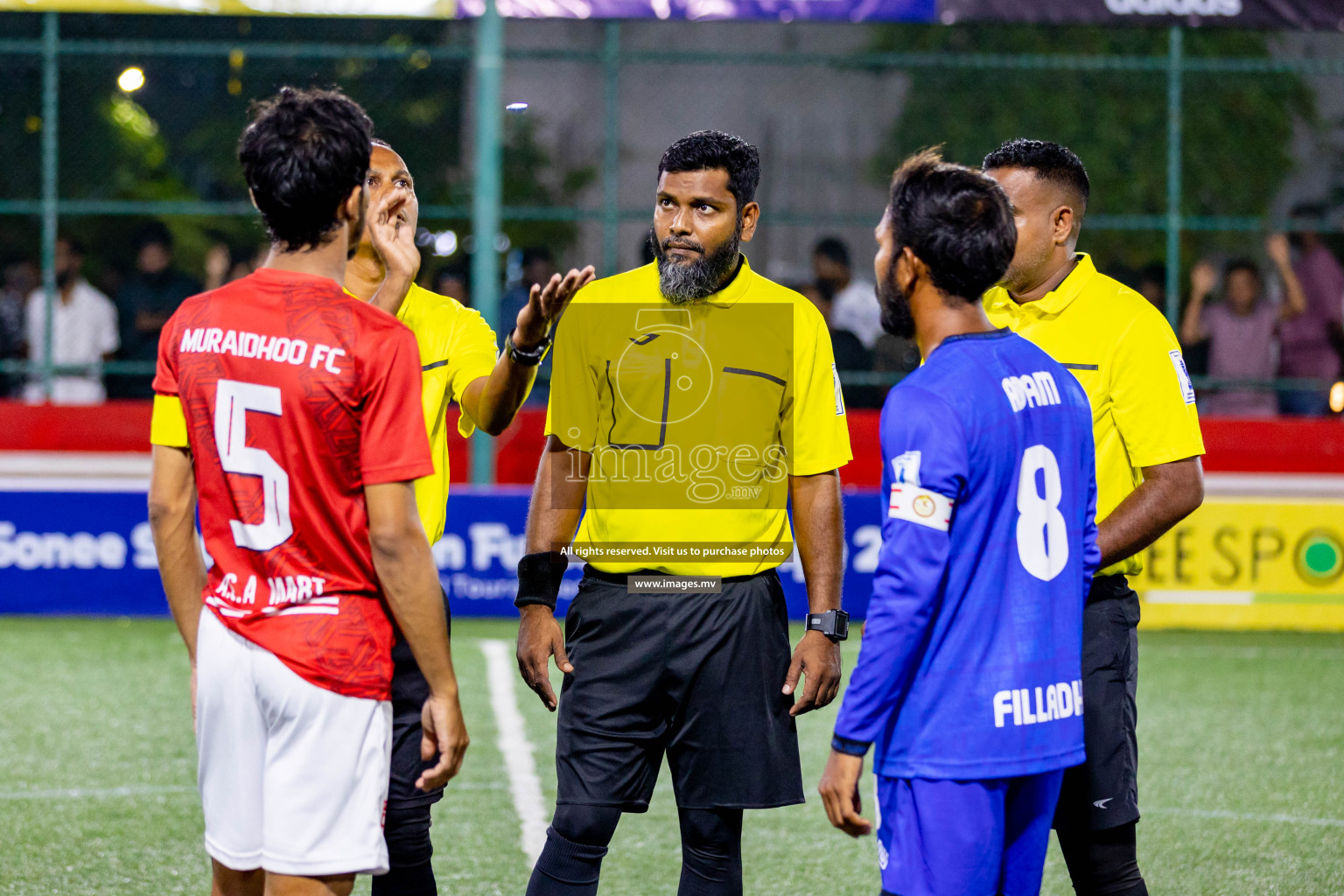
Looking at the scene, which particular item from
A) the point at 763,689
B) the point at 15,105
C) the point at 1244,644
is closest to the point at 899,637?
the point at 763,689

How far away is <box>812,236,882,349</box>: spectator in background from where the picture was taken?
12086 millimetres

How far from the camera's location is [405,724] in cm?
353

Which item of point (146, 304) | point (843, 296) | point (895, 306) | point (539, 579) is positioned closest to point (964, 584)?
point (895, 306)

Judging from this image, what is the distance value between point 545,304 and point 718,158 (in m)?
0.71

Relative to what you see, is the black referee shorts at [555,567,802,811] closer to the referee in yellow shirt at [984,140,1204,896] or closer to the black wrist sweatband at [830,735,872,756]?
the referee in yellow shirt at [984,140,1204,896]

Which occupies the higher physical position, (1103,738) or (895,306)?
(895,306)

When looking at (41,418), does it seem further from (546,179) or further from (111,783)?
(546,179)

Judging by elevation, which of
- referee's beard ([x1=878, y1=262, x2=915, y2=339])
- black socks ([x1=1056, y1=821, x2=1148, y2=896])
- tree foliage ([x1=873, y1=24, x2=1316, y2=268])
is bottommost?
black socks ([x1=1056, y1=821, x2=1148, y2=896])

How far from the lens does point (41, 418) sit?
36.3 ft

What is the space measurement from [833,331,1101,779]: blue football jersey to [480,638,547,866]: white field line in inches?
92.8

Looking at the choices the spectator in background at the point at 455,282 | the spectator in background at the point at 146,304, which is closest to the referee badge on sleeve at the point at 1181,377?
the spectator in background at the point at 455,282

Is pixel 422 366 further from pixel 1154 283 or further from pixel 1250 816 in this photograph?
pixel 1154 283

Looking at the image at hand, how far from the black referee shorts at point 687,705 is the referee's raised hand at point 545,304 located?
0.71 metres

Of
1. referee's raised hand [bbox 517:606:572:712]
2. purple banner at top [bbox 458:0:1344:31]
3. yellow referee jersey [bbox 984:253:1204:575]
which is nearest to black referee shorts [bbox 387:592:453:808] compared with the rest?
referee's raised hand [bbox 517:606:572:712]
